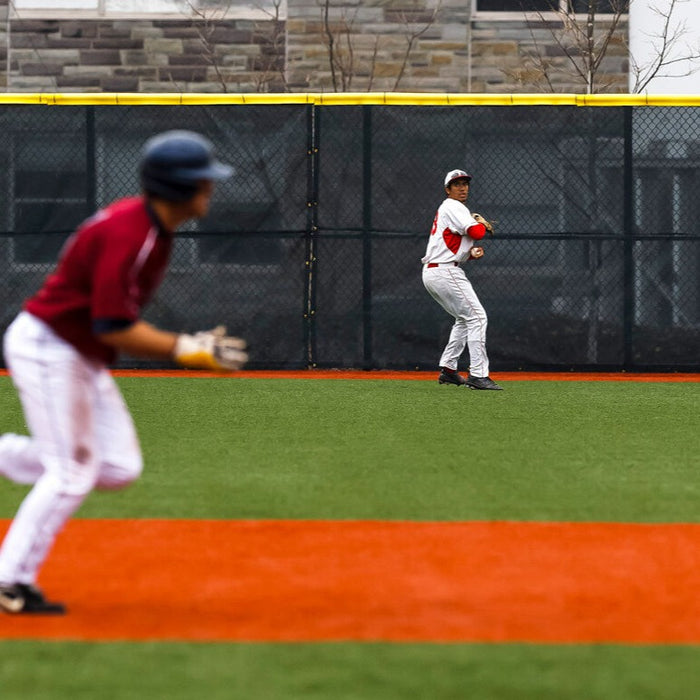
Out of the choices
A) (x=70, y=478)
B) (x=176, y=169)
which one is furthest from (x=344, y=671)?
(x=176, y=169)

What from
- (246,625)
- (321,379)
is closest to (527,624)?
(246,625)

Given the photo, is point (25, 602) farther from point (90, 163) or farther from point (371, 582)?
point (90, 163)

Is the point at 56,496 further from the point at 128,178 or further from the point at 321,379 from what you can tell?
the point at 128,178

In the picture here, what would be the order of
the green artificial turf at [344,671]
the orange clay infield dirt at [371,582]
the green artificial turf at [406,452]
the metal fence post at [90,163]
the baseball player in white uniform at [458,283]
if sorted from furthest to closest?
the metal fence post at [90,163] < the baseball player in white uniform at [458,283] < the green artificial turf at [406,452] < the orange clay infield dirt at [371,582] < the green artificial turf at [344,671]

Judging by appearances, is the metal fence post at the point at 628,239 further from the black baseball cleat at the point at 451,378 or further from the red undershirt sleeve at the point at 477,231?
the red undershirt sleeve at the point at 477,231

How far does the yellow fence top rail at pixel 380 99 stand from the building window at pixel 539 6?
398 cm

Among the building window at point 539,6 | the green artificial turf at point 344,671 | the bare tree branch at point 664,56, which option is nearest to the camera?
the green artificial turf at point 344,671

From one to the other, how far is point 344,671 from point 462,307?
→ 383 inches

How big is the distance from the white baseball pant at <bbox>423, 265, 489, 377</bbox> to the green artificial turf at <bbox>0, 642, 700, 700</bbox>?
9288 millimetres

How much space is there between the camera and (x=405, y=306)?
15.8 meters

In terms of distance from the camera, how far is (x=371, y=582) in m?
5.72

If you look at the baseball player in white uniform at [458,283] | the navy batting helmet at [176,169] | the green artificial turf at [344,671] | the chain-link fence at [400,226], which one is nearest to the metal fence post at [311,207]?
the chain-link fence at [400,226]

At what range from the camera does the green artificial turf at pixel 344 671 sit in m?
4.20

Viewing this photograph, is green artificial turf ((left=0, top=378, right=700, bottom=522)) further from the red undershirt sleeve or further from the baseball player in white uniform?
the red undershirt sleeve
